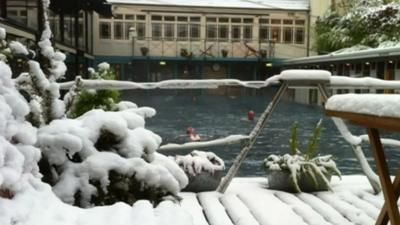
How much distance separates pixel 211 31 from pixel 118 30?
4.80m

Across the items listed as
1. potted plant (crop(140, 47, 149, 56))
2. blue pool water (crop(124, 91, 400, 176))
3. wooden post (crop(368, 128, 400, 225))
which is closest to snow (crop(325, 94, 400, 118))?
wooden post (crop(368, 128, 400, 225))

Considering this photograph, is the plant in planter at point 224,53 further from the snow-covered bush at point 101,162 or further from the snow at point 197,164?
the snow-covered bush at point 101,162

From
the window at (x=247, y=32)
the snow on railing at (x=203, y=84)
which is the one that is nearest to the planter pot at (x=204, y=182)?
the snow on railing at (x=203, y=84)

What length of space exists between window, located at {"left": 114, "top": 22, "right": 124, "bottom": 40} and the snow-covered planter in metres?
24.5

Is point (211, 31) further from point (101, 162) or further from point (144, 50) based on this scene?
point (101, 162)

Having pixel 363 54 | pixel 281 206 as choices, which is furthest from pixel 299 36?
pixel 281 206

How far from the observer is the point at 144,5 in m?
27.1

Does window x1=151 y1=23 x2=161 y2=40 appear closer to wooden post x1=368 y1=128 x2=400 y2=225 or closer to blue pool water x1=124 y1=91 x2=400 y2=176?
blue pool water x1=124 y1=91 x2=400 y2=176

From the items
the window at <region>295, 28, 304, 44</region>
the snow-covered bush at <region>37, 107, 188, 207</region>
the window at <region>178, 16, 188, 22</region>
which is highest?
the window at <region>178, 16, 188, 22</region>

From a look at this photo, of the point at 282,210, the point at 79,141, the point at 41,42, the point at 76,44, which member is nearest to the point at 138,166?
the point at 79,141

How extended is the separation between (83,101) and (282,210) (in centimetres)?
124

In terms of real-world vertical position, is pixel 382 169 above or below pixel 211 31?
below

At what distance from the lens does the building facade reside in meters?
26.5

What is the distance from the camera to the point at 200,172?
3.22 m
